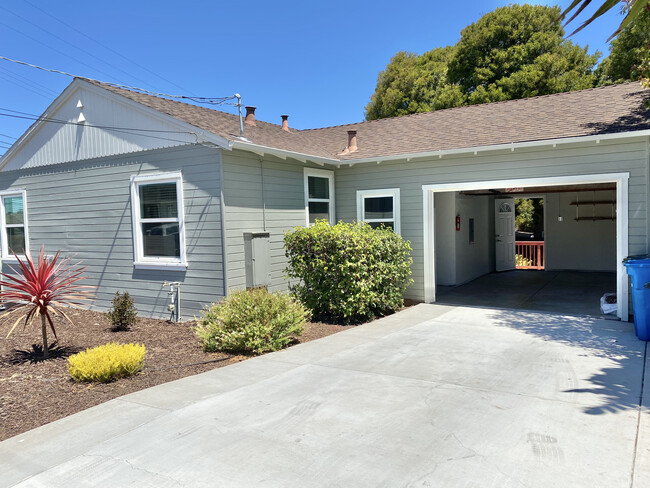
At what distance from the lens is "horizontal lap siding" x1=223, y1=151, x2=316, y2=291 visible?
8016 millimetres

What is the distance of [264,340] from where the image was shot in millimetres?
6211

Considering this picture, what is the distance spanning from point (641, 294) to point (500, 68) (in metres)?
17.2

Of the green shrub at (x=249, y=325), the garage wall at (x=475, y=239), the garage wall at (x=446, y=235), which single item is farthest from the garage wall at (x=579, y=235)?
the green shrub at (x=249, y=325)

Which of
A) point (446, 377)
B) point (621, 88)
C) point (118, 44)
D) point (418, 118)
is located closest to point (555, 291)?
point (621, 88)

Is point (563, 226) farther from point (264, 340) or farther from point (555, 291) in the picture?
point (264, 340)

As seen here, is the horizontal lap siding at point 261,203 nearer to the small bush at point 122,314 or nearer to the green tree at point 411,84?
the small bush at point 122,314

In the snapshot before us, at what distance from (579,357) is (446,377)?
190 centimetres

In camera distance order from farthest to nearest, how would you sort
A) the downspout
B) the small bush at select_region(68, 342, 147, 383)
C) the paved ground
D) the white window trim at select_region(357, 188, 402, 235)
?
the white window trim at select_region(357, 188, 402, 235) < the paved ground < the downspout < the small bush at select_region(68, 342, 147, 383)

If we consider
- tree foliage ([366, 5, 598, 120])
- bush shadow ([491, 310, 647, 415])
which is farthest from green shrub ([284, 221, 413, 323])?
tree foliage ([366, 5, 598, 120])

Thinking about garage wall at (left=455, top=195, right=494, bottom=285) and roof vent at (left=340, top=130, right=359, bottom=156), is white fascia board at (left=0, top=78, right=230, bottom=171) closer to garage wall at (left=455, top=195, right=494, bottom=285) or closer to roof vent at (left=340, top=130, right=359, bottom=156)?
roof vent at (left=340, top=130, right=359, bottom=156)

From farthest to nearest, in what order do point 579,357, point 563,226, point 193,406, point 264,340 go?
point 563,226
point 264,340
point 579,357
point 193,406

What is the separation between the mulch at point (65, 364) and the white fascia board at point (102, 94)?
3272mm

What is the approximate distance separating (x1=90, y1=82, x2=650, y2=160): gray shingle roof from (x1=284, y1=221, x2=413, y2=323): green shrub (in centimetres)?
212

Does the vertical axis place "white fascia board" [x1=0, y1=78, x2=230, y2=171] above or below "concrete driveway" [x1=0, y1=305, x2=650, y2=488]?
above
